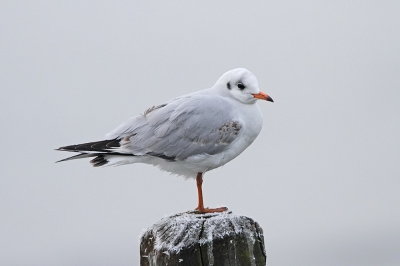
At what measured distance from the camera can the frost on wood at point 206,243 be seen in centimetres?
376

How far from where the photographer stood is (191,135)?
5781 mm

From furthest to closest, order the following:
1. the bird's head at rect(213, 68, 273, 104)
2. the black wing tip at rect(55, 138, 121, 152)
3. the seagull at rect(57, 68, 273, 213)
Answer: the bird's head at rect(213, 68, 273, 104)
the seagull at rect(57, 68, 273, 213)
the black wing tip at rect(55, 138, 121, 152)

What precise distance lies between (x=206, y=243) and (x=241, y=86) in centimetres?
236

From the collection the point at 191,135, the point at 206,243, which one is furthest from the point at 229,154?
the point at 206,243

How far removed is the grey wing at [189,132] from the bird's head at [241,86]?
17cm

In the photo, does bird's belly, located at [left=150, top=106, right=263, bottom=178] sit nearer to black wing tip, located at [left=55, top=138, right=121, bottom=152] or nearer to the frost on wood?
black wing tip, located at [left=55, top=138, right=121, bottom=152]

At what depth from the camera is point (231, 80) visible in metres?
5.91

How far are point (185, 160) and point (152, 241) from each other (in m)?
1.84

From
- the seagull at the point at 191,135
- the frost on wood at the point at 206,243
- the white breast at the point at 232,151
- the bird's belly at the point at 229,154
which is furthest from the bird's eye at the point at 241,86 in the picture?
the frost on wood at the point at 206,243

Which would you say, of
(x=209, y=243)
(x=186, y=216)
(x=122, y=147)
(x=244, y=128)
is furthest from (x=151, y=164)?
(x=209, y=243)

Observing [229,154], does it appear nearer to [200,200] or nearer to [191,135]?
[191,135]

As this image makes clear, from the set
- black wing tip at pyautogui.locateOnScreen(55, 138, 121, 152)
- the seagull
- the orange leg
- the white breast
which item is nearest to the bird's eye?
the seagull

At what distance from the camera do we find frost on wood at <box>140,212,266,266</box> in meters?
3.76

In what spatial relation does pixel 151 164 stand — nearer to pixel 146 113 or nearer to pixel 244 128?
pixel 146 113
